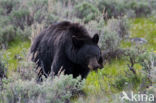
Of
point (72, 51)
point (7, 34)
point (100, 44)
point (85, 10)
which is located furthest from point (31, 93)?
point (85, 10)

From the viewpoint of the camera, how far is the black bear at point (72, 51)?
5.72 meters

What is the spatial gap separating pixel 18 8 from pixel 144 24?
4.85 m

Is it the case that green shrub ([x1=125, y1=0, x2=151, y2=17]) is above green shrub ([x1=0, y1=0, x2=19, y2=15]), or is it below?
below

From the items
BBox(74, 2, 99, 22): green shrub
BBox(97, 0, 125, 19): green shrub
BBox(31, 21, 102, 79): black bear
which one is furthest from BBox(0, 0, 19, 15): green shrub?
BBox(31, 21, 102, 79): black bear

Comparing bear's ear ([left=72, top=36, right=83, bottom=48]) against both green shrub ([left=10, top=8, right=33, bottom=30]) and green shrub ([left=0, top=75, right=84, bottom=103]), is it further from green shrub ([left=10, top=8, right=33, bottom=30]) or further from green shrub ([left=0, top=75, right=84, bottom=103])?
green shrub ([left=10, top=8, right=33, bottom=30])

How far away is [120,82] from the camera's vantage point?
6.15 metres

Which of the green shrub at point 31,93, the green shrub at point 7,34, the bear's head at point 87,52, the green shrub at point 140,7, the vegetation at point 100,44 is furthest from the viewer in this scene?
the green shrub at point 140,7

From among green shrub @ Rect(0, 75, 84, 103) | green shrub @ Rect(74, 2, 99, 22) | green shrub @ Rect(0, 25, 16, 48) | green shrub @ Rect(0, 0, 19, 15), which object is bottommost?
green shrub @ Rect(0, 25, 16, 48)

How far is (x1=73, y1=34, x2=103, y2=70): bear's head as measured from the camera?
5678mm

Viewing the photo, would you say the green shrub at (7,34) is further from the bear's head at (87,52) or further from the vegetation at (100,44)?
the bear's head at (87,52)

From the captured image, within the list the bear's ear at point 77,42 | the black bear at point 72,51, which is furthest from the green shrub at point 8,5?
the bear's ear at point 77,42

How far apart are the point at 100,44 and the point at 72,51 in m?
2.46

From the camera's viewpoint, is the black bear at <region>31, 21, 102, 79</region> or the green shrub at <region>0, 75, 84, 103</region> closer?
the green shrub at <region>0, 75, 84, 103</region>

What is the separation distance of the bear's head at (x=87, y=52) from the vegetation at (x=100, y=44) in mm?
398
